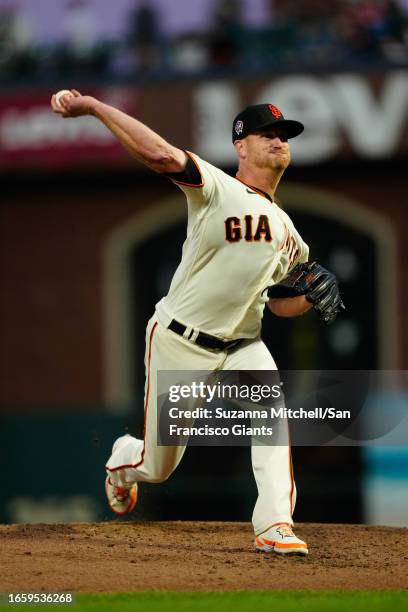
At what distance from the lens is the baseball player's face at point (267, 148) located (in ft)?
20.0

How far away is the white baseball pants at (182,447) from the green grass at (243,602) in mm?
757

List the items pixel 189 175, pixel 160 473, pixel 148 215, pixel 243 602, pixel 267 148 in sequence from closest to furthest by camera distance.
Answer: pixel 243 602 → pixel 189 175 → pixel 267 148 → pixel 160 473 → pixel 148 215

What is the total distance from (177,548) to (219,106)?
9789mm

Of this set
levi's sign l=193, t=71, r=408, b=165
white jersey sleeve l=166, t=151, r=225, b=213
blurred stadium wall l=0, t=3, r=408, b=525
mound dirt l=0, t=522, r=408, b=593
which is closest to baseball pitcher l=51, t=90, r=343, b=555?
white jersey sleeve l=166, t=151, r=225, b=213

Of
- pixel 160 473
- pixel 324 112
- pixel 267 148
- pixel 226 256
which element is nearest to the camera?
pixel 226 256

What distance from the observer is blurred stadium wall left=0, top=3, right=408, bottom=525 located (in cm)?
1535

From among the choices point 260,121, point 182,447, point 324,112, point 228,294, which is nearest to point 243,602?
point 182,447

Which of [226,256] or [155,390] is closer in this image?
[226,256]

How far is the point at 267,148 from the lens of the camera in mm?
6078

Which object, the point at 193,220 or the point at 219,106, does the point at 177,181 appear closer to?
the point at 193,220

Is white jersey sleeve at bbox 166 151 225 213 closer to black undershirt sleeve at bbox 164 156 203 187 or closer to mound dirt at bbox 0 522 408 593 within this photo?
black undershirt sleeve at bbox 164 156 203 187

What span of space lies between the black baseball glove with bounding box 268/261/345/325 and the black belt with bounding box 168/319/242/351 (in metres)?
0.43

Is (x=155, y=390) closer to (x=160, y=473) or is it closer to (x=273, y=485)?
(x=160, y=473)

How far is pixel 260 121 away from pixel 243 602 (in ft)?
7.49
